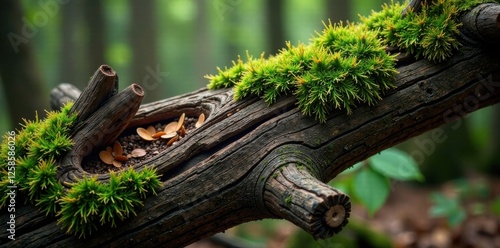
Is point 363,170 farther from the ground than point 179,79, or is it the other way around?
point 179,79

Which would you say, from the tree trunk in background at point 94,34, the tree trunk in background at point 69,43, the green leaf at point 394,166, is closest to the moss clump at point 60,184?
the green leaf at point 394,166

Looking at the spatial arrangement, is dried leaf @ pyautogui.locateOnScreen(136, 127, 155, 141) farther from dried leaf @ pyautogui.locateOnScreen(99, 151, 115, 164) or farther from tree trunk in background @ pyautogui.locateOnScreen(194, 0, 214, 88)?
tree trunk in background @ pyautogui.locateOnScreen(194, 0, 214, 88)

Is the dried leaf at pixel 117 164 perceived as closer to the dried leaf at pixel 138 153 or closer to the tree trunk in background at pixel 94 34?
the dried leaf at pixel 138 153

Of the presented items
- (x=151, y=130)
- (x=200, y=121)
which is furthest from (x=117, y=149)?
(x=200, y=121)

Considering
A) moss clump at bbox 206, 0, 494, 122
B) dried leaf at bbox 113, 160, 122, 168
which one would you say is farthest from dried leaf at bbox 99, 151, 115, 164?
moss clump at bbox 206, 0, 494, 122

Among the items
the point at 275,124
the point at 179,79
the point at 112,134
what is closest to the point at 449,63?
the point at 275,124

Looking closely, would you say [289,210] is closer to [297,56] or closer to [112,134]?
[297,56]
